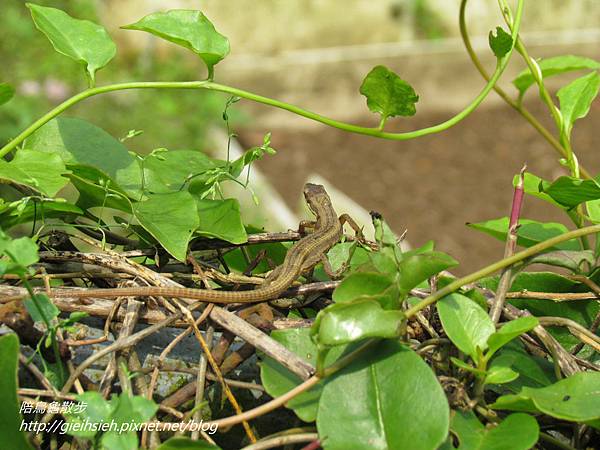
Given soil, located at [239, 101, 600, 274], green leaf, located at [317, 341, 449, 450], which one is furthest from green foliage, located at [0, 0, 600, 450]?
soil, located at [239, 101, 600, 274]

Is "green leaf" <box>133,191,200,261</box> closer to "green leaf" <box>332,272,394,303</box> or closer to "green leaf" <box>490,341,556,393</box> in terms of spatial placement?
"green leaf" <box>332,272,394,303</box>

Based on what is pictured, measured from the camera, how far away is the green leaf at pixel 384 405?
948mm

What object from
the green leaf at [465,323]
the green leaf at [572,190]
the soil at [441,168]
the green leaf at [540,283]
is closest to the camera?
the green leaf at [465,323]

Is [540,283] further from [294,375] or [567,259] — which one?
[294,375]

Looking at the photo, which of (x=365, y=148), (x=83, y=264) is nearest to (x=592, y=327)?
(x=83, y=264)

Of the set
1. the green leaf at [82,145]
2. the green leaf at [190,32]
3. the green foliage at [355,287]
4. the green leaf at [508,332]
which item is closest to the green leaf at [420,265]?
the green foliage at [355,287]

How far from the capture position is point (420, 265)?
1014mm

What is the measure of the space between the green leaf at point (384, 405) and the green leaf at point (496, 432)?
0.22 feet

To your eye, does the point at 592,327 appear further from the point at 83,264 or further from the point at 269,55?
the point at 269,55

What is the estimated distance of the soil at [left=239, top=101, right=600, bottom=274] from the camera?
6.52 metres

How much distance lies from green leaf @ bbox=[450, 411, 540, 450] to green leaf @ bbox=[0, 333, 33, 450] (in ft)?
1.69

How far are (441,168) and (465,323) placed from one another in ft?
20.8

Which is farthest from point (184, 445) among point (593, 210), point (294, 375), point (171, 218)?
point (593, 210)

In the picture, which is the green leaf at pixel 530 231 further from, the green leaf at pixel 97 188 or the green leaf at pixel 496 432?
the green leaf at pixel 97 188
